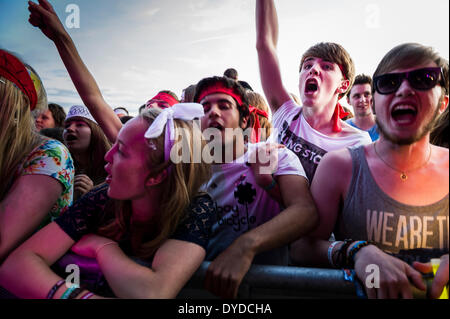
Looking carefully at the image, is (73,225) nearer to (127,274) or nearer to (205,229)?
(127,274)

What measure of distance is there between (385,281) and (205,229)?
0.61 metres

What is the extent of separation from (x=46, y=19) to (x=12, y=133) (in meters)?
0.58

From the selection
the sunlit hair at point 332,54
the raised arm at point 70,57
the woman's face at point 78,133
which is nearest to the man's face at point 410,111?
the sunlit hair at point 332,54

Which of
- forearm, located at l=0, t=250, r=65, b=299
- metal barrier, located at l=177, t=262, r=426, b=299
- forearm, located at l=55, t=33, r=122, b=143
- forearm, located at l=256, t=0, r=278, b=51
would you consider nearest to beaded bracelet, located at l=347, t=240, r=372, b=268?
metal barrier, located at l=177, t=262, r=426, b=299

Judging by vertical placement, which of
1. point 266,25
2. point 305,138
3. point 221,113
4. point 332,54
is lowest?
point 305,138

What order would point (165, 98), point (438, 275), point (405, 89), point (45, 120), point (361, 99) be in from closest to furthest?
1. point (438, 275)
2. point (405, 89)
3. point (165, 98)
4. point (361, 99)
5. point (45, 120)

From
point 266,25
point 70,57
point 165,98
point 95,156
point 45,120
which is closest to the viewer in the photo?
point 70,57

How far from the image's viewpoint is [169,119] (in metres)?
1.26

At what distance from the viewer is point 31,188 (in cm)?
133

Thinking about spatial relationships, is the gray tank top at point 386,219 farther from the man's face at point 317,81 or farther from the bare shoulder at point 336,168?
the man's face at point 317,81

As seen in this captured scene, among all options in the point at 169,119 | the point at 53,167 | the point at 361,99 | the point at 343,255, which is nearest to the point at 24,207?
the point at 53,167

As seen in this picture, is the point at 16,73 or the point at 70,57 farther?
the point at 70,57

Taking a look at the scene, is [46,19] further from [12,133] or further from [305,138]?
[305,138]

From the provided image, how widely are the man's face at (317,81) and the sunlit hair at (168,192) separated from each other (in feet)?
3.00
